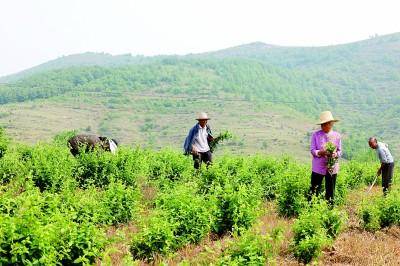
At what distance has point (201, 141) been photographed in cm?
1183

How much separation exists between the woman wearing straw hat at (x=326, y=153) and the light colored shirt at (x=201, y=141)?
3.24 m

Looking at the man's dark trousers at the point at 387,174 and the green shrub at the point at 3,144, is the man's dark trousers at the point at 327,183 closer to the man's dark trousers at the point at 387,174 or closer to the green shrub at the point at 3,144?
the man's dark trousers at the point at 387,174

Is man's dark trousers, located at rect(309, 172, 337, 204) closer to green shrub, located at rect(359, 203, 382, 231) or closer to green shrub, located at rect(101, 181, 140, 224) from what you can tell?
green shrub, located at rect(359, 203, 382, 231)

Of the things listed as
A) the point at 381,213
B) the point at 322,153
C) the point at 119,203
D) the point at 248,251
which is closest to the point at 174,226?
the point at 248,251

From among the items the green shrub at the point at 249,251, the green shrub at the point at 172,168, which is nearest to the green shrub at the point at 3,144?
the green shrub at the point at 172,168

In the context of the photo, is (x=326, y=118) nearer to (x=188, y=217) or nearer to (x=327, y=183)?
(x=327, y=183)

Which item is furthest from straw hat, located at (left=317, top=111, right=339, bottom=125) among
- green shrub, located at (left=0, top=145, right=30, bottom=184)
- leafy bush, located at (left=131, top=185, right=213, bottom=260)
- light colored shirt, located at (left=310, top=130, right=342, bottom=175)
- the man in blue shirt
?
green shrub, located at (left=0, top=145, right=30, bottom=184)

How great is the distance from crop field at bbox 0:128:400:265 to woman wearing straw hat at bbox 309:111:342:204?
0.40 meters

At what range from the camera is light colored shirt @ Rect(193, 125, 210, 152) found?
11812mm

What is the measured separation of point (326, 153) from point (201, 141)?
3.66 m

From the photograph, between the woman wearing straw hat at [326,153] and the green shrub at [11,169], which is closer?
the woman wearing straw hat at [326,153]

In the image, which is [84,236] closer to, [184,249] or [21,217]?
[21,217]

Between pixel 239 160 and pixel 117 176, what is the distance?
3.78m

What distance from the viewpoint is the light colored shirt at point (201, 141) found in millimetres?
11812
